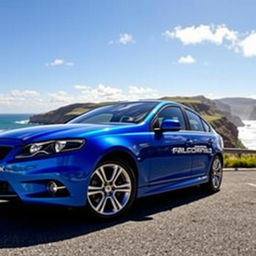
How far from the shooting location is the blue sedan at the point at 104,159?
4223mm

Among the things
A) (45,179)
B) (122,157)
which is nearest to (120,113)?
(122,157)

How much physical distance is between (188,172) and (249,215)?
122 cm

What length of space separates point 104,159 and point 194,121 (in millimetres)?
2631

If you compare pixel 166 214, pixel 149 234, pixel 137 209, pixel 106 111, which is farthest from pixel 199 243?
pixel 106 111

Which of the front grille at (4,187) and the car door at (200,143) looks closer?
the front grille at (4,187)

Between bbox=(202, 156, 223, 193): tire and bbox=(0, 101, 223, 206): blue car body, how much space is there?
1.02 metres

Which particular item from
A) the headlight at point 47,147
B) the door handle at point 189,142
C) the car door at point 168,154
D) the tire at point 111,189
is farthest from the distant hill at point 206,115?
the headlight at point 47,147

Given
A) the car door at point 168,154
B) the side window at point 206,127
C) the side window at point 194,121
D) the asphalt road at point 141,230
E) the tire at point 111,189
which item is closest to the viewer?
the asphalt road at point 141,230

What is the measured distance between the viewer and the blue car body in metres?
4.20

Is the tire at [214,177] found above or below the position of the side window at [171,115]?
below

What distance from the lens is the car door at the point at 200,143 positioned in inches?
249

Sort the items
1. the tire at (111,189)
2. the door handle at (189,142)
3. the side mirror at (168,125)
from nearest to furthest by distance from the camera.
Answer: the tire at (111,189), the side mirror at (168,125), the door handle at (189,142)

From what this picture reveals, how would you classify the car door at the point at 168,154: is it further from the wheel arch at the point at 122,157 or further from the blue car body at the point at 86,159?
the wheel arch at the point at 122,157

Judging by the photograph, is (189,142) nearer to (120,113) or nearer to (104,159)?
(120,113)
